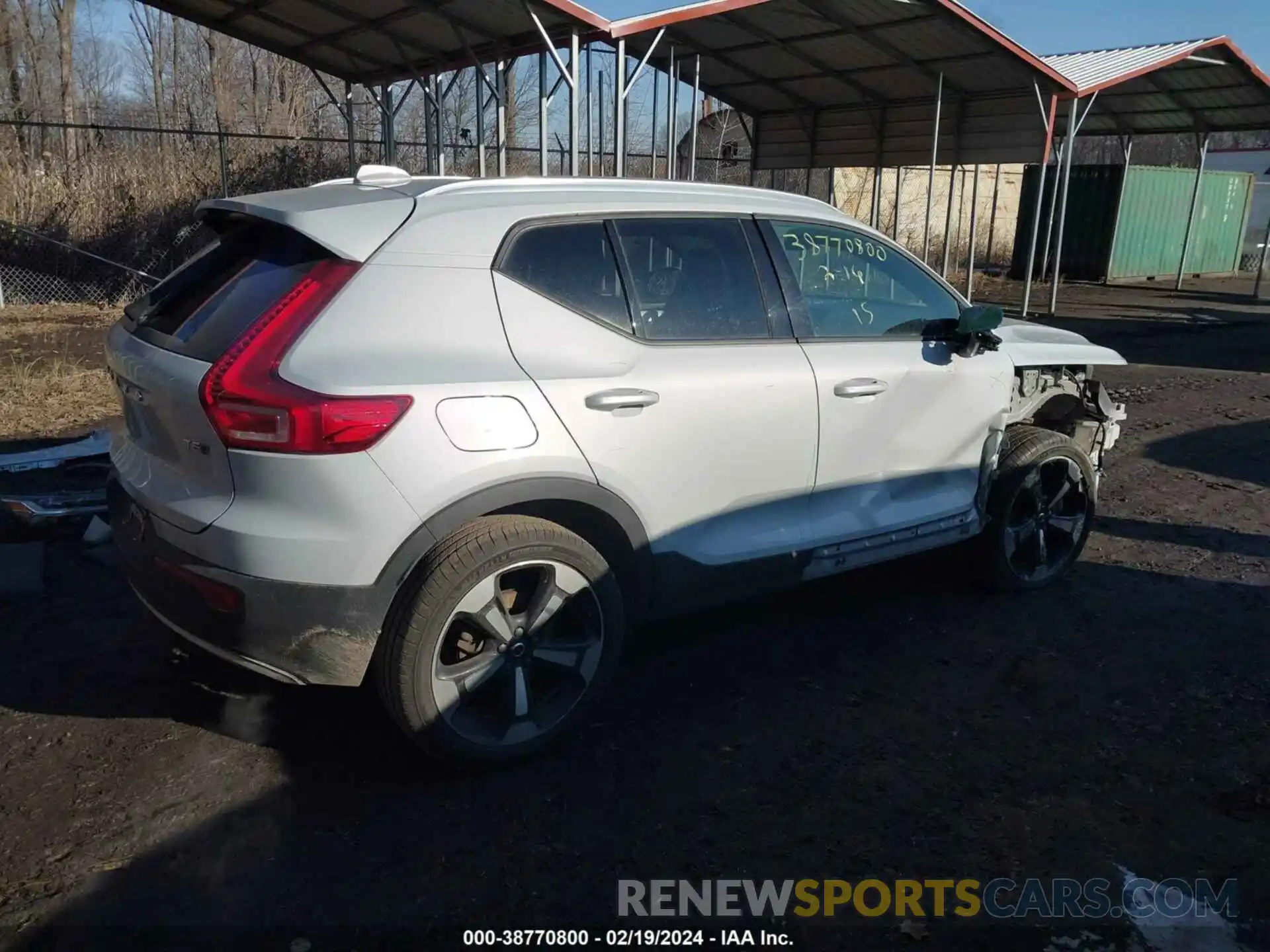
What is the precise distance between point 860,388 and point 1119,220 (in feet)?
74.8

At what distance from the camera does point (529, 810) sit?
3.19m

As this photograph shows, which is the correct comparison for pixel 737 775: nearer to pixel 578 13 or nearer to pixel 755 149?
pixel 578 13

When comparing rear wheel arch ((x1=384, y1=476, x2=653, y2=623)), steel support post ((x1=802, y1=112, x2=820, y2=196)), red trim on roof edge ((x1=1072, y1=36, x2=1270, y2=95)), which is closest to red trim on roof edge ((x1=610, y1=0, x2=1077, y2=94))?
red trim on roof edge ((x1=1072, y1=36, x2=1270, y2=95))

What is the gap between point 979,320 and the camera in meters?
4.38

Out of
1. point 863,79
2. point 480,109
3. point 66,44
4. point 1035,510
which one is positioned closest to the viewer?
point 1035,510

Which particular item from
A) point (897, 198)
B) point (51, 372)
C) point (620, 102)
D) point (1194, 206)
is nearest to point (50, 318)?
point (51, 372)

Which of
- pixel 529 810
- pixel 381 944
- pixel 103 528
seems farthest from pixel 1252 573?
pixel 103 528

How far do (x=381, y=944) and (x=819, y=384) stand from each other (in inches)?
98.1

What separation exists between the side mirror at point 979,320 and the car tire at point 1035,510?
73 cm

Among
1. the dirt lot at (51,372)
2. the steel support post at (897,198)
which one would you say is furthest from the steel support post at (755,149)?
the dirt lot at (51,372)

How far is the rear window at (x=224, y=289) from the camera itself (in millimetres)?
3092

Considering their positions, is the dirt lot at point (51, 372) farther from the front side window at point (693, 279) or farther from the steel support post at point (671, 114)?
the steel support post at point (671, 114)

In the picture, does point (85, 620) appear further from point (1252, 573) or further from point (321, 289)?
point (1252, 573)

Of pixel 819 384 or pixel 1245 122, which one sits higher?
pixel 1245 122
